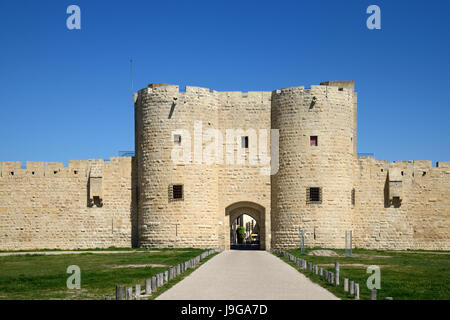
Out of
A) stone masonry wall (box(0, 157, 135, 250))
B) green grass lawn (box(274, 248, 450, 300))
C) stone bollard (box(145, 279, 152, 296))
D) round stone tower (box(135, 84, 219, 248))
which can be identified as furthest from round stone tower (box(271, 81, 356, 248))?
stone bollard (box(145, 279, 152, 296))

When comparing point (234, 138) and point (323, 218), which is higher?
point (234, 138)

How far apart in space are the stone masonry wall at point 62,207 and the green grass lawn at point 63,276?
739 centimetres

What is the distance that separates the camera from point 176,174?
3127 centimetres

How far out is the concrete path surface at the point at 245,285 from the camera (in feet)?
40.1

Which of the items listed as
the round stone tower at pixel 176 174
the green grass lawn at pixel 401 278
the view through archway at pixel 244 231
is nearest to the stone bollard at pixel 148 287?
the green grass lawn at pixel 401 278

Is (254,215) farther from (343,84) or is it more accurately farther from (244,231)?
(244,231)

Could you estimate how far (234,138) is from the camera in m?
32.4

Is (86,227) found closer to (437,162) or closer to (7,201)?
(7,201)

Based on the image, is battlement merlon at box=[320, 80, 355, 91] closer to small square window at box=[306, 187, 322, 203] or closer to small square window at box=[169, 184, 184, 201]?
small square window at box=[306, 187, 322, 203]

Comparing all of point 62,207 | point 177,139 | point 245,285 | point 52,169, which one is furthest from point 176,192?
point 245,285

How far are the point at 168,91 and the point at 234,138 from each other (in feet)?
15.0

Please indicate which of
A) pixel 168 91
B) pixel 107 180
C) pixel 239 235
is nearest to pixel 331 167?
pixel 168 91

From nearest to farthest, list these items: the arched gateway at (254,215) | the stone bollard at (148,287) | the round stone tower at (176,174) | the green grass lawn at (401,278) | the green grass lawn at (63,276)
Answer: the stone bollard at (148,287)
the green grass lawn at (401,278)
the green grass lawn at (63,276)
the round stone tower at (176,174)
the arched gateway at (254,215)

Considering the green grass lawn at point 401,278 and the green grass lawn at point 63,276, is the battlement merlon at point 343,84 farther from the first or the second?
the green grass lawn at point 63,276
